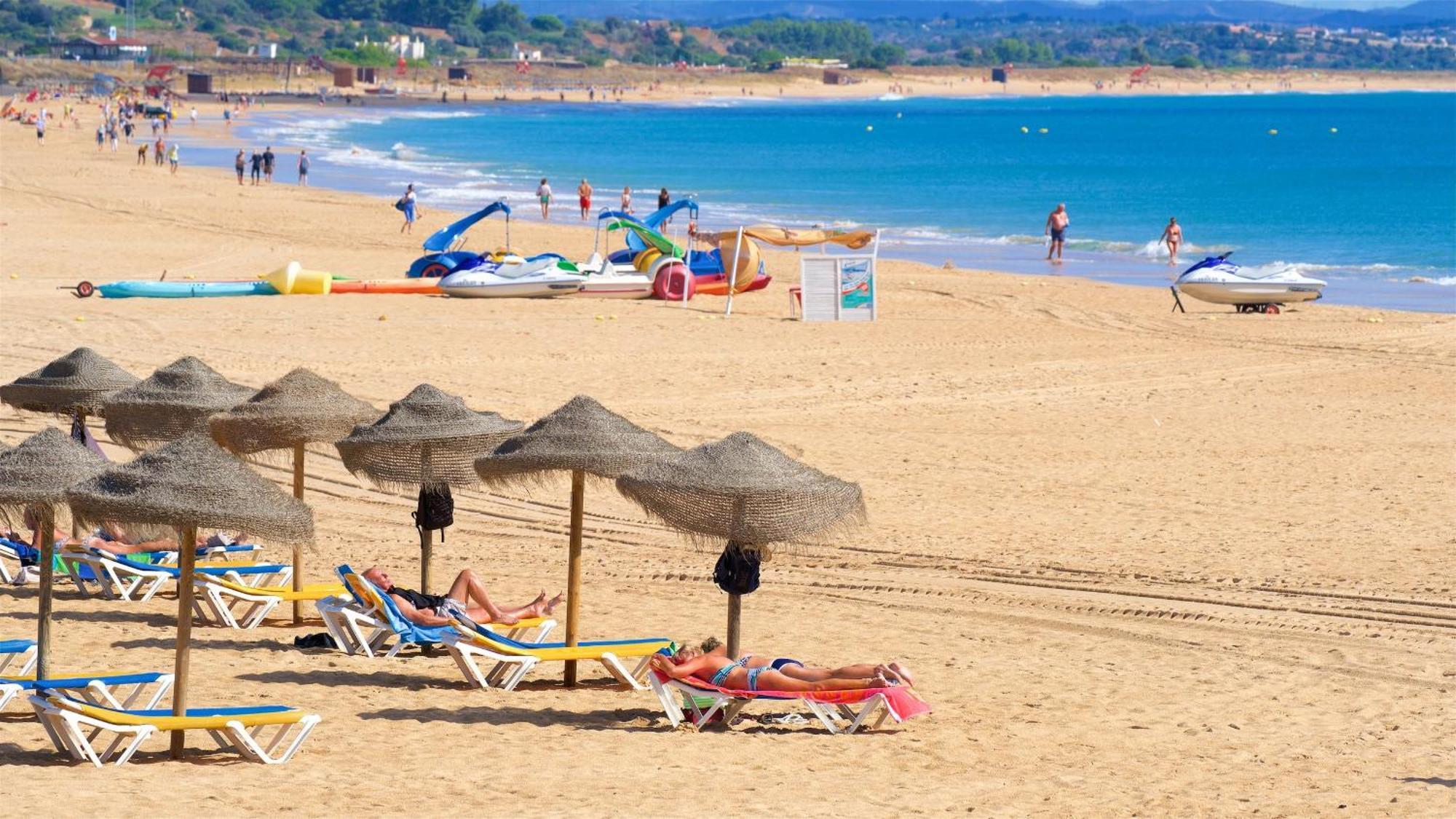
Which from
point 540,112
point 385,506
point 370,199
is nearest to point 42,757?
point 385,506

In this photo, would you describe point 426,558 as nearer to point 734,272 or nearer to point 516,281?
point 734,272

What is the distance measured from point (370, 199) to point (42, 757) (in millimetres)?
36780

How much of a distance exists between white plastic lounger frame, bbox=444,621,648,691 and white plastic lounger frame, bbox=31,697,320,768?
1.32 metres

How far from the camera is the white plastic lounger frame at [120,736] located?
760cm

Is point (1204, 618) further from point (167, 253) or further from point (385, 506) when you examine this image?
point (167, 253)

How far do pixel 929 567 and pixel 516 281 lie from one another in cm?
1290

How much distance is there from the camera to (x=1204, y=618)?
10.6 m

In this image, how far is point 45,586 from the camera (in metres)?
8.09

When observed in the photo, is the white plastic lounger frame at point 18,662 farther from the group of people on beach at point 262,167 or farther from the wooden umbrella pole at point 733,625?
the group of people on beach at point 262,167

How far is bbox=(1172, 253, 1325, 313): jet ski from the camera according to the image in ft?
79.7

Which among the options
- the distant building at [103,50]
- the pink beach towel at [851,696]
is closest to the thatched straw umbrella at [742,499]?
the pink beach towel at [851,696]

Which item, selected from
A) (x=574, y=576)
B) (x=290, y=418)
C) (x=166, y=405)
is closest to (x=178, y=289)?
(x=166, y=405)

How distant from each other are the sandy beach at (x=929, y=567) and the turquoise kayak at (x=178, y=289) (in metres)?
0.43

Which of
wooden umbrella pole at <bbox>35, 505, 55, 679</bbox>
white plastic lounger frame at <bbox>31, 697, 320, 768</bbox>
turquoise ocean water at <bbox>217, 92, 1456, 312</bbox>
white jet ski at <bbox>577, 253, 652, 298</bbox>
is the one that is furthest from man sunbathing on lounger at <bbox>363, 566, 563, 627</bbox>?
turquoise ocean water at <bbox>217, 92, 1456, 312</bbox>
